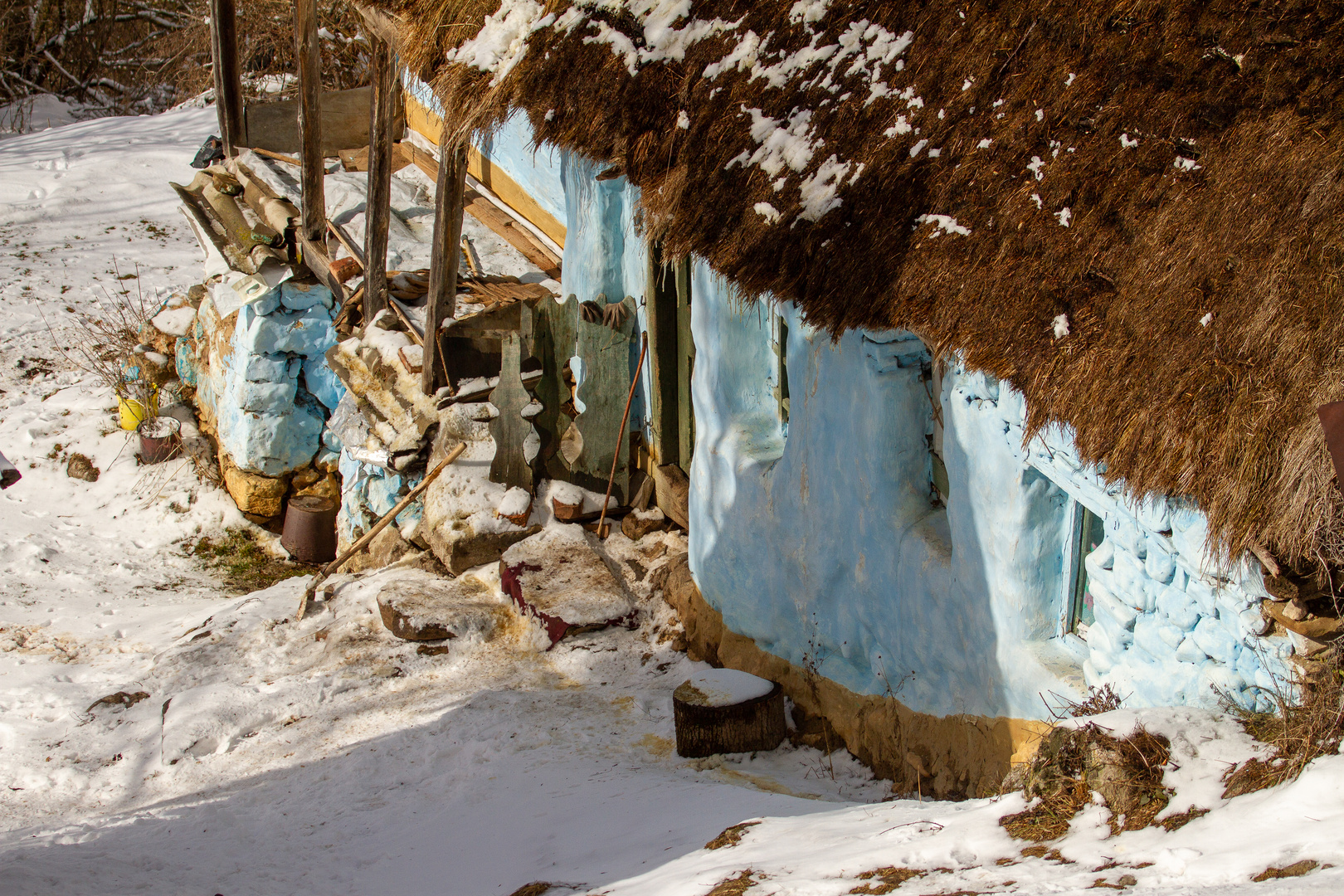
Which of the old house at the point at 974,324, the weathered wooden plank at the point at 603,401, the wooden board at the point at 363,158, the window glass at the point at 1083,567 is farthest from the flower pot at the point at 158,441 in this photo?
the window glass at the point at 1083,567

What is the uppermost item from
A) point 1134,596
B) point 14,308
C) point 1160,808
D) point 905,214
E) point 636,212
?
point 14,308

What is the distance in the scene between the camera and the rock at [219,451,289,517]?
9.55m

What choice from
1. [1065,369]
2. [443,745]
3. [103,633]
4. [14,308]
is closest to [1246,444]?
[1065,369]

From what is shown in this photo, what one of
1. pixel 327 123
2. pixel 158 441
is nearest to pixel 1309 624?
pixel 158 441

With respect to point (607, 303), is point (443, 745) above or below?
below

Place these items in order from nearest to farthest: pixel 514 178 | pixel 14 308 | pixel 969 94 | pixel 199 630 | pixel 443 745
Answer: pixel 969 94, pixel 443 745, pixel 199 630, pixel 514 178, pixel 14 308

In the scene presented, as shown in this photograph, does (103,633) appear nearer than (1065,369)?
No

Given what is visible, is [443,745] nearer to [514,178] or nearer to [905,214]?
[905,214]

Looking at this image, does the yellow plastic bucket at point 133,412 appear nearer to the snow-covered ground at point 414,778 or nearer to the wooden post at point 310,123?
the snow-covered ground at point 414,778

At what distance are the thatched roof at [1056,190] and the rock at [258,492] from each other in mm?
5251

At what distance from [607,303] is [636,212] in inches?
70.0

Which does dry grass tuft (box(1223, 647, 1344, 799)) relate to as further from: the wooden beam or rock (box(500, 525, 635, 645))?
the wooden beam

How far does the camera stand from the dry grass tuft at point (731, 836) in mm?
3561

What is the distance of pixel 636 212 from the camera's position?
5418mm
